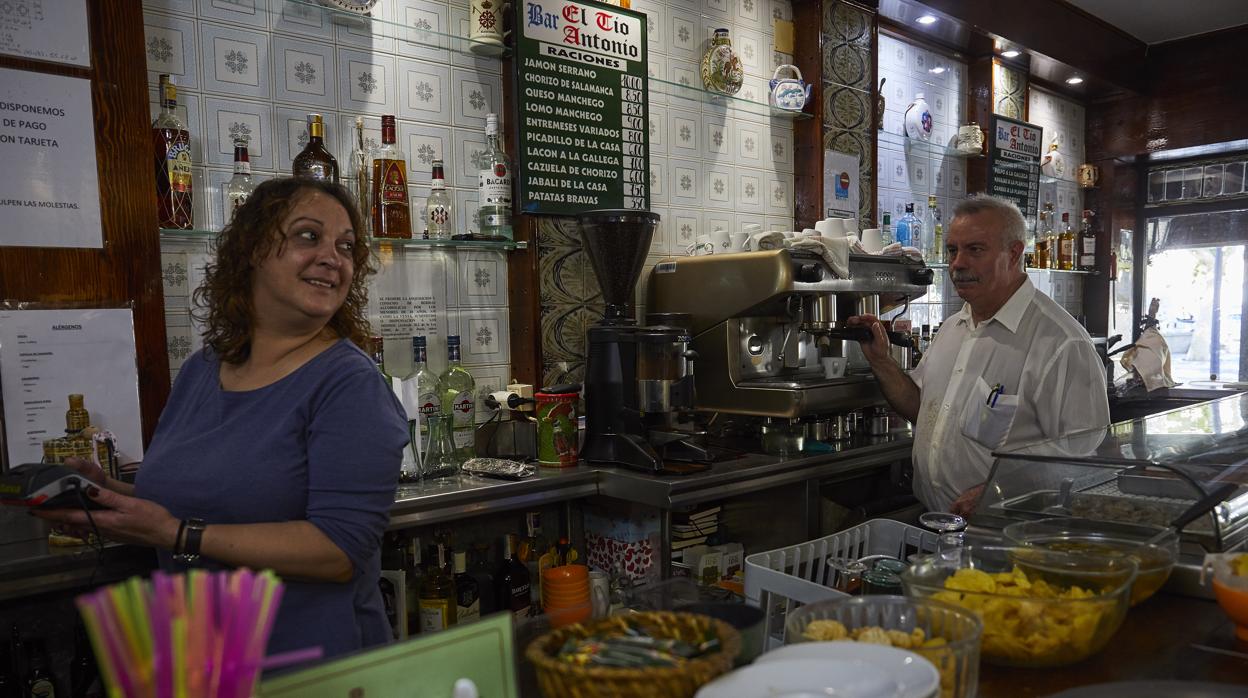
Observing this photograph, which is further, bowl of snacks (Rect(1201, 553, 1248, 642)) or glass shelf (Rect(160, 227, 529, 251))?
glass shelf (Rect(160, 227, 529, 251))

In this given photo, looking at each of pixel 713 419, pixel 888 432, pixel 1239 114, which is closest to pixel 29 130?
pixel 713 419

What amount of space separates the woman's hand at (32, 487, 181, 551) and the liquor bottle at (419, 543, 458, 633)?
3.71ft

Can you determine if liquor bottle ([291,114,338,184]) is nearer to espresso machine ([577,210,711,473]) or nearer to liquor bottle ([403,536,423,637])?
espresso machine ([577,210,711,473])

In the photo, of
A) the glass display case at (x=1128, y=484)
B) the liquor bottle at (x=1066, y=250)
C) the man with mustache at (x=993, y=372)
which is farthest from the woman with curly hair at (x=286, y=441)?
the liquor bottle at (x=1066, y=250)

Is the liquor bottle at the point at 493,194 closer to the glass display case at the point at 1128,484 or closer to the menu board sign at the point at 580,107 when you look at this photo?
the menu board sign at the point at 580,107

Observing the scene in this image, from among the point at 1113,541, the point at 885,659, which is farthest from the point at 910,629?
the point at 1113,541

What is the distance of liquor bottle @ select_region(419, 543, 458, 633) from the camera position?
249 cm

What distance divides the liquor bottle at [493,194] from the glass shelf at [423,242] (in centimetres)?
3

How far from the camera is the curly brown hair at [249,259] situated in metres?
1.62

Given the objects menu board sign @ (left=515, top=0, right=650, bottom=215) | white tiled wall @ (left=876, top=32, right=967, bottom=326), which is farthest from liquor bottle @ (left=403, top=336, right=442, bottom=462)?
white tiled wall @ (left=876, top=32, right=967, bottom=326)

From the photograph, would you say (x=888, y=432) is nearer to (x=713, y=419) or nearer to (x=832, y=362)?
(x=832, y=362)

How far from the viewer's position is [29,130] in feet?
6.98

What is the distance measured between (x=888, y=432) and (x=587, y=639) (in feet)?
9.39

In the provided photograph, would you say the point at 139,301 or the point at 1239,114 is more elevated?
the point at 1239,114
